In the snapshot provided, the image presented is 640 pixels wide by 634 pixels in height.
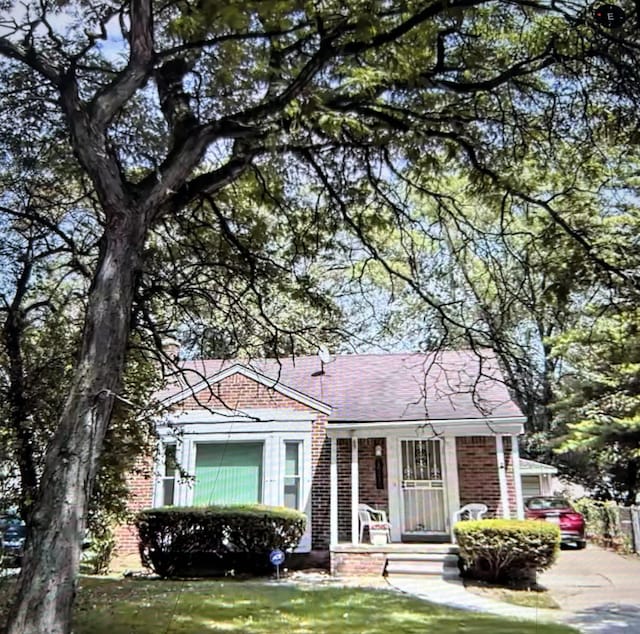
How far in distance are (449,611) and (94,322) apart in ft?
21.3

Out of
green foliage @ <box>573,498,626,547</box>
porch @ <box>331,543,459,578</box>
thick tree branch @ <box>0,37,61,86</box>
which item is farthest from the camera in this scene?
green foliage @ <box>573,498,626,547</box>

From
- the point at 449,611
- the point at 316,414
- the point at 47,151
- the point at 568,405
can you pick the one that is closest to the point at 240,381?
the point at 316,414

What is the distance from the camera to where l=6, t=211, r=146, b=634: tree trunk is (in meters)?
3.39

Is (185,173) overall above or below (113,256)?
above

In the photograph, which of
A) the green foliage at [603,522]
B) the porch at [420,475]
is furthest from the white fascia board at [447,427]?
the green foliage at [603,522]

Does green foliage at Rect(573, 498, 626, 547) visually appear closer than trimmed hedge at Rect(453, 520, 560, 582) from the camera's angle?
No

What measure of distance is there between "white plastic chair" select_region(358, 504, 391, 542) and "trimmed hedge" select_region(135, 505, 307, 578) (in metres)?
1.66

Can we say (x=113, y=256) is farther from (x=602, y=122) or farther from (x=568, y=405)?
(x=568, y=405)

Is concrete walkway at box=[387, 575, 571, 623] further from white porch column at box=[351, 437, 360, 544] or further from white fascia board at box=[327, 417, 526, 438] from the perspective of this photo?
white fascia board at box=[327, 417, 526, 438]

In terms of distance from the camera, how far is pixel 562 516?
55.1ft

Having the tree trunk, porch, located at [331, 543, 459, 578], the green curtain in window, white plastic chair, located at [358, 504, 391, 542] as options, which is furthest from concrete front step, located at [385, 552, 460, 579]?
the tree trunk

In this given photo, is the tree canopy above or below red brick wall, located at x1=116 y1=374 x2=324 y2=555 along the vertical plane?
above

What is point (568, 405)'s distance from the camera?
22.8 metres

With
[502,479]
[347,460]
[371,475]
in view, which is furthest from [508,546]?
[347,460]
